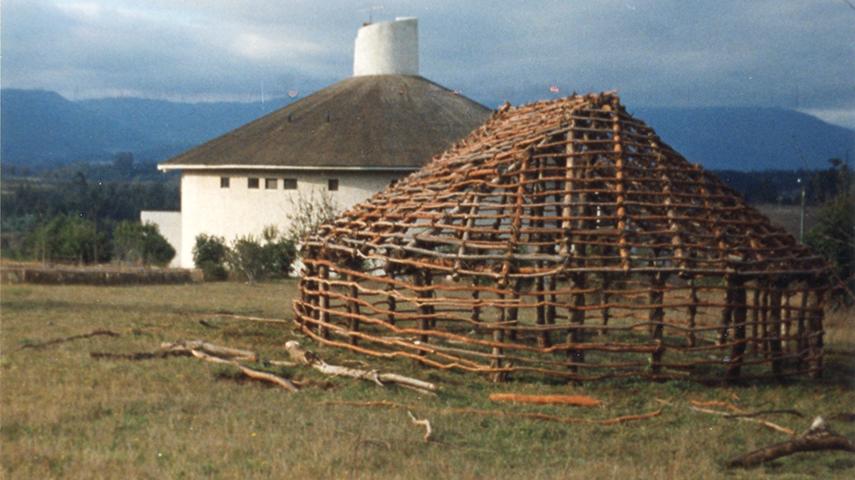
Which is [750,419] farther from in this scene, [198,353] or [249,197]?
[249,197]

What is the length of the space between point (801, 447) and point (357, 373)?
4.73 metres

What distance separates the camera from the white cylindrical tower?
110 feet

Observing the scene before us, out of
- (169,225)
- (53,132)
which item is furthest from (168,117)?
(169,225)

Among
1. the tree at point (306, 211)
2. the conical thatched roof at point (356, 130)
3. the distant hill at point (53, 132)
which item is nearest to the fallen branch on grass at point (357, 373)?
the tree at point (306, 211)

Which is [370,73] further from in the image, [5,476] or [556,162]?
[5,476]

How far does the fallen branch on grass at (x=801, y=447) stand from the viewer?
8305 millimetres

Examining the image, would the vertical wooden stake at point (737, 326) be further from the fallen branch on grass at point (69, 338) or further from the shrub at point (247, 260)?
the shrub at point (247, 260)

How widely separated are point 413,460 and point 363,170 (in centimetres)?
2049

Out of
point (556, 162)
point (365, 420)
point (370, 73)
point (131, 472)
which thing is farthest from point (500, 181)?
point (370, 73)

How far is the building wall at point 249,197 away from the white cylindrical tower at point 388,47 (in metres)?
6.33

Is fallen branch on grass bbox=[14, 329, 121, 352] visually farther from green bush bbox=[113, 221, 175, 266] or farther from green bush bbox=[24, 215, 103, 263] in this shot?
green bush bbox=[24, 215, 103, 263]

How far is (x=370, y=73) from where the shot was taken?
3384 cm

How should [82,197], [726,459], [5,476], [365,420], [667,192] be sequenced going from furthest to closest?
[82,197] < [667,192] < [365,420] < [726,459] < [5,476]

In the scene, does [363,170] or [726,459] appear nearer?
[726,459]
